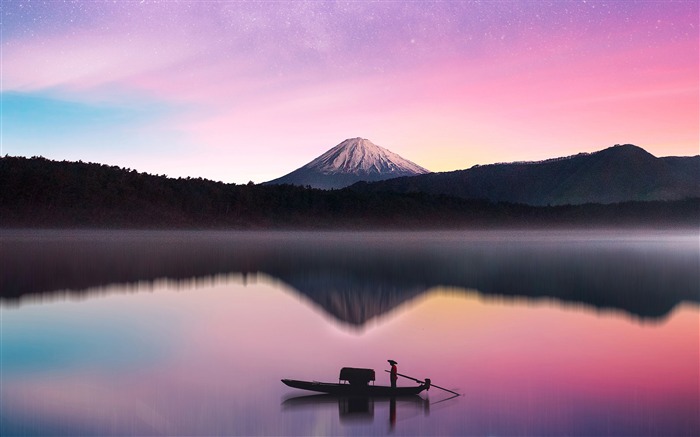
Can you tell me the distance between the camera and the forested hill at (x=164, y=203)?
148 m

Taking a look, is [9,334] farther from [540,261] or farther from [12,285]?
[540,261]

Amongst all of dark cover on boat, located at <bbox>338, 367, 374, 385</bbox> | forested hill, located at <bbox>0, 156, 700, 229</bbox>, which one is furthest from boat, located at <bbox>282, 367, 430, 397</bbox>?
forested hill, located at <bbox>0, 156, 700, 229</bbox>

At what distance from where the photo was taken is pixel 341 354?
20250 millimetres

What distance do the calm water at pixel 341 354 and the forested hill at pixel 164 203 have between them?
114m

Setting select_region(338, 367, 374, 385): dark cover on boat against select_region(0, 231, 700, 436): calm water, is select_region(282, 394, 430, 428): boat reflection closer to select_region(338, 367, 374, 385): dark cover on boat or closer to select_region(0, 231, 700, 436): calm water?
select_region(0, 231, 700, 436): calm water

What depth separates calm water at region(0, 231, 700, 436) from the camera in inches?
544

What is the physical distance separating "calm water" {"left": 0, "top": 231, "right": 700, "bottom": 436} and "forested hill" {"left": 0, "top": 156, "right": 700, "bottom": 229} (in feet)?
375

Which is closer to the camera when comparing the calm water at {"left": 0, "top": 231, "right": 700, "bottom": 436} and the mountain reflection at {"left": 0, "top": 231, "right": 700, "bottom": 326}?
the calm water at {"left": 0, "top": 231, "right": 700, "bottom": 436}

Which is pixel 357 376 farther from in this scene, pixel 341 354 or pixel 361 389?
pixel 341 354

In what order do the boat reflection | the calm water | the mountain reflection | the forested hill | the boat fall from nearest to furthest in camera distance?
the calm water, the boat reflection, the boat, the mountain reflection, the forested hill

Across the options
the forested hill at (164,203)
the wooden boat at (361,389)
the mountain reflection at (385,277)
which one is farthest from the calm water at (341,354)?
the forested hill at (164,203)

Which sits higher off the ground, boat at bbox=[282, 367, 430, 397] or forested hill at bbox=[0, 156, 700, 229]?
forested hill at bbox=[0, 156, 700, 229]

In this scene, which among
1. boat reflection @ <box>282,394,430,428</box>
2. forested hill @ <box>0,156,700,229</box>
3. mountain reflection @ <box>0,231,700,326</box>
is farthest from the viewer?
forested hill @ <box>0,156,700,229</box>

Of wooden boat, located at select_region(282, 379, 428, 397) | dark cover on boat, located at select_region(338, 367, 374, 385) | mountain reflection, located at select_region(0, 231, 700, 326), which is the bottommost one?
wooden boat, located at select_region(282, 379, 428, 397)
